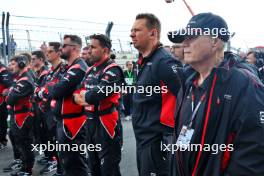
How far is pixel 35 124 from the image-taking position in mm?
7492

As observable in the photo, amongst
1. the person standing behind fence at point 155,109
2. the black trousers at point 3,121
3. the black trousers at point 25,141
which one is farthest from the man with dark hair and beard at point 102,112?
the black trousers at point 3,121

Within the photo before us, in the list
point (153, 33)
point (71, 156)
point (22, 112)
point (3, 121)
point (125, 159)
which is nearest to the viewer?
point (153, 33)

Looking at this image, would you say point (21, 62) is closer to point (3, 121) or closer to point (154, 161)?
point (3, 121)

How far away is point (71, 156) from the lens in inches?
201


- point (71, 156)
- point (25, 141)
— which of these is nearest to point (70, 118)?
point (71, 156)

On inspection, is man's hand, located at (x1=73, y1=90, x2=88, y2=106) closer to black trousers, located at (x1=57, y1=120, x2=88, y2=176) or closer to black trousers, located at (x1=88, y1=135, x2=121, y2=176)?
black trousers, located at (x1=57, y1=120, x2=88, y2=176)

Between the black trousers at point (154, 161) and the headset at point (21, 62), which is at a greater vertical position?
the headset at point (21, 62)

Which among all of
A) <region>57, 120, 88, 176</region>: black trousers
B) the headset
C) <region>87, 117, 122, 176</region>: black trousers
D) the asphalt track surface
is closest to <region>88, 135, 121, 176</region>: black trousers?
<region>87, 117, 122, 176</region>: black trousers

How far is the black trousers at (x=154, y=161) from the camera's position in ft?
11.3

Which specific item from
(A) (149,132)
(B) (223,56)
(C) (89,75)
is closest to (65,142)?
(C) (89,75)

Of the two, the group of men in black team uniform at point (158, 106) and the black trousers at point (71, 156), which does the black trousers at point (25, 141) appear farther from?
the black trousers at point (71, 156)

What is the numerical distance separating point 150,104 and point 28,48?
8.71 m

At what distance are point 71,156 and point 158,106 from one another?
2.05 meters

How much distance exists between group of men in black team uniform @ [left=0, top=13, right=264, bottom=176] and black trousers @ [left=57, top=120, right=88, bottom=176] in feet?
0.05
